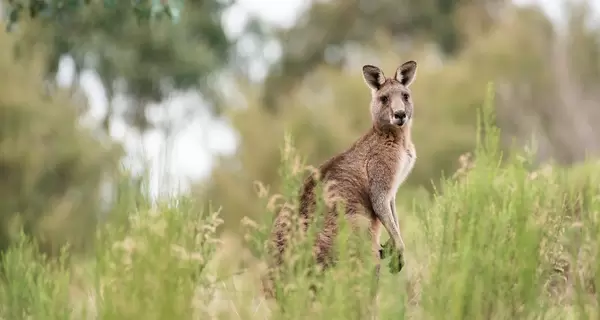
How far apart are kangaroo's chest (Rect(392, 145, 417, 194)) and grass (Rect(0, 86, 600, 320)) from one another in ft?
5.03

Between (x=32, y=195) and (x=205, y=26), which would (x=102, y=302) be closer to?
(x=32, y=195)

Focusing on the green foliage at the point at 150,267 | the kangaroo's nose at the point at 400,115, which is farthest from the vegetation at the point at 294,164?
the kangaroo's nose at the point at 400,115

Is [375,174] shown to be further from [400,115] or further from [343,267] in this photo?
Answer: [343,267]

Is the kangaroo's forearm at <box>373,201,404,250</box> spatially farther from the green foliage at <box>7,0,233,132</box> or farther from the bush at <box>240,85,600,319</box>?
the green foliage at <box>7,0,233,132</box>

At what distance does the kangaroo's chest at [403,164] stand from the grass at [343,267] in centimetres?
153

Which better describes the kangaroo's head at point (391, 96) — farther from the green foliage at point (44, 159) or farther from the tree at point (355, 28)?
the tree at point (355, 28)

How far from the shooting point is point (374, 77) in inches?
324

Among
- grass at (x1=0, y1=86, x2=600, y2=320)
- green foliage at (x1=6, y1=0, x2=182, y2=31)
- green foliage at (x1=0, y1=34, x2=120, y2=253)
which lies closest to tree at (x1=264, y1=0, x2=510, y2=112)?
green foliage at (x1=0, y1=34, x2=120, y2=253)

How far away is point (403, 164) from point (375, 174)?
1.07 ft

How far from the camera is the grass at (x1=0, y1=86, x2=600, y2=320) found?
4.91 meters

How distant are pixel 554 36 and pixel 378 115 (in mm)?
26289

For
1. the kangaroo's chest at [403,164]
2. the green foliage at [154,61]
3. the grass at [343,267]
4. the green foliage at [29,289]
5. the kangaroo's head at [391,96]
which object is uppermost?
the green foliage at [154,61]

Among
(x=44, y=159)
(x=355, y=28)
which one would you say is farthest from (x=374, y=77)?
(x=355, y=28)

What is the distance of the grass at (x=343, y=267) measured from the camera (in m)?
4.91
